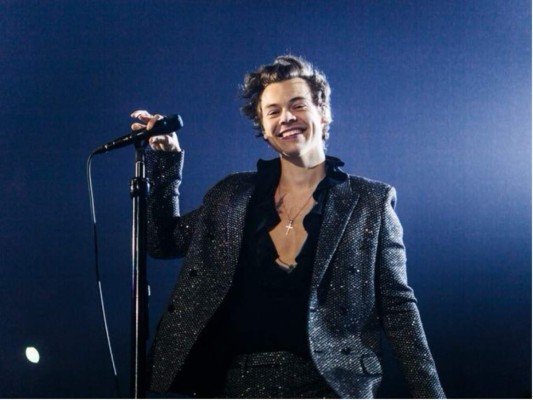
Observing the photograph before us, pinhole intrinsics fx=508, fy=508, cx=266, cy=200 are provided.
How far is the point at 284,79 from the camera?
1691 mm

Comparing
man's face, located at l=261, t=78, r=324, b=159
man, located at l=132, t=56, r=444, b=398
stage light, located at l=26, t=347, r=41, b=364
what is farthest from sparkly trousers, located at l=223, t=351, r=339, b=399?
stage light, located at l=26, t=347, r=41, b=364

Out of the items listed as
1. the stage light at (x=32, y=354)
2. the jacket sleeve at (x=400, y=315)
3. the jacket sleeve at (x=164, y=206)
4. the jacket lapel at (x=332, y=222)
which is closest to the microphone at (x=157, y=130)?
the jacket sleeve at (x=164, y=206)

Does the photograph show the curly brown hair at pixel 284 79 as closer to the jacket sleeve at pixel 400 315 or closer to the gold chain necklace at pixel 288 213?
A: the gold chain necklace at pixel 288 213

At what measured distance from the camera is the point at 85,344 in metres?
2.17

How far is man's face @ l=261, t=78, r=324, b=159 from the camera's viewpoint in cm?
158

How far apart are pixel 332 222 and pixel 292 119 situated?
1.16 feet

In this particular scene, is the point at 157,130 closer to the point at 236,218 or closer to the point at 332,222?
the point at 236,218

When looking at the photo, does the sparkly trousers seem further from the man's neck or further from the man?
the man's neck

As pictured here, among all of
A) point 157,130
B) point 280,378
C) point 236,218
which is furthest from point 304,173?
point 280,378

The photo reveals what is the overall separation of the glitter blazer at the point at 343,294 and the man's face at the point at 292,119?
167 mm

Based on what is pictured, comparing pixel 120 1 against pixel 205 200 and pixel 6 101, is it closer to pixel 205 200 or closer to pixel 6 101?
pixel 6 101

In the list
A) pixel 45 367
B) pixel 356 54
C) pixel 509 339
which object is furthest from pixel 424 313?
pixel 45 367

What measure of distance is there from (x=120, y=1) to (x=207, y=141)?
0.65 m

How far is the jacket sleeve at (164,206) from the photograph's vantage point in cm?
166
